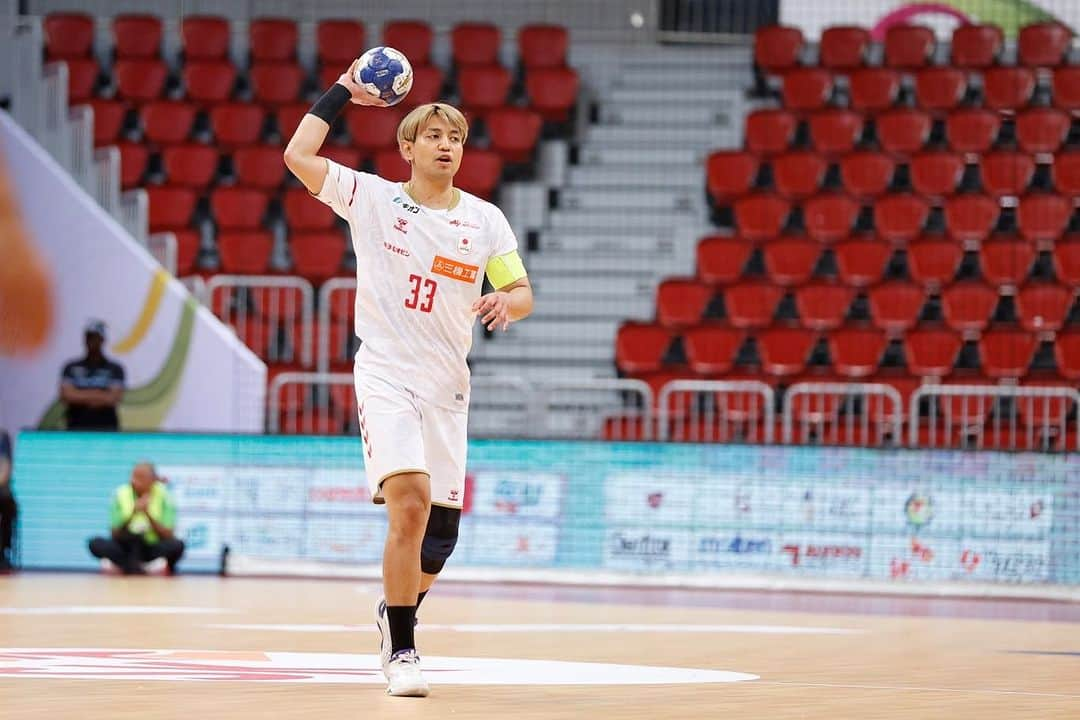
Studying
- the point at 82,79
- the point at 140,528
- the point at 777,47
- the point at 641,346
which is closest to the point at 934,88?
the point at 777,47

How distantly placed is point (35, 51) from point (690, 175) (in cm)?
733

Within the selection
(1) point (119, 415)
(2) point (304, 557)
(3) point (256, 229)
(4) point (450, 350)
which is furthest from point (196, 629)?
(3) point (256, 229)

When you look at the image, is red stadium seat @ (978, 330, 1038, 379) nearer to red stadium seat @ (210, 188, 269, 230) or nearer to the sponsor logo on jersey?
red stadium seat @ (210, 188, 269, 230)

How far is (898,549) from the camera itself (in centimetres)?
1512

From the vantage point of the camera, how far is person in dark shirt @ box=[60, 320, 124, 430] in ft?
55.3

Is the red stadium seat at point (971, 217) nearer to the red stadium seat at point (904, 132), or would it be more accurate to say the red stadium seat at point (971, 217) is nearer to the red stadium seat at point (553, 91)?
the red stadium seat at point (904, 132)

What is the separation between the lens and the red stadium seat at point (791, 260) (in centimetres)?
1922

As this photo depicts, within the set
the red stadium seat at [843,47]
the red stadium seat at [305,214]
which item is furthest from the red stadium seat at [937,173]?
the red stadium seat at [305,214]

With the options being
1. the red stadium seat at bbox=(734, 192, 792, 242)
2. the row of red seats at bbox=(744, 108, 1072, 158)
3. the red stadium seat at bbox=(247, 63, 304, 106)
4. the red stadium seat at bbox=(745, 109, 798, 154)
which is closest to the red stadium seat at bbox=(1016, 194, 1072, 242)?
the row of red seats at bbox=(744, 108, 1072, 158)

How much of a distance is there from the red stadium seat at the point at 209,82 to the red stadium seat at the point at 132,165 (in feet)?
3.95

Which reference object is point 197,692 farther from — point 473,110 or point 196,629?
point 473,110

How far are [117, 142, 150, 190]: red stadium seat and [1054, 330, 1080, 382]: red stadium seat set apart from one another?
987 cm

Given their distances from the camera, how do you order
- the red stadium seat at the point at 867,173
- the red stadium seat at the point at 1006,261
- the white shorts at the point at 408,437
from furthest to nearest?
the red stadium seat at the point at 867,173
the red stadium seat at the point at 1006,261
the white shorts at the point at 408,437

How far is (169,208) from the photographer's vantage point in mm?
20359
